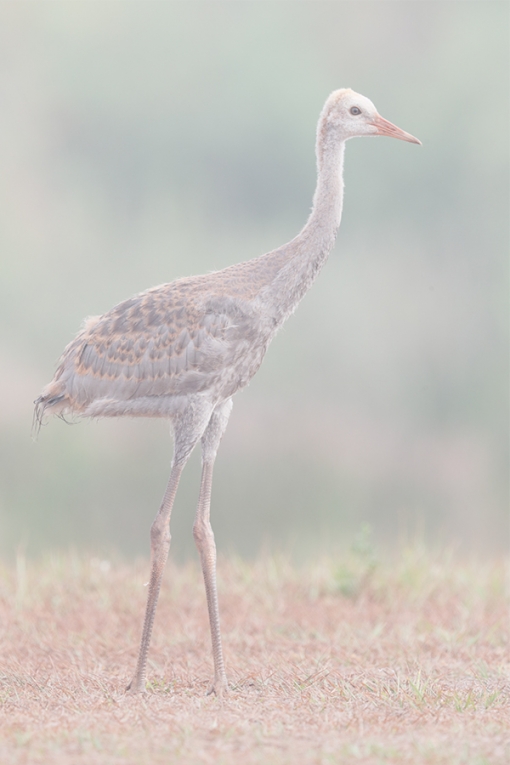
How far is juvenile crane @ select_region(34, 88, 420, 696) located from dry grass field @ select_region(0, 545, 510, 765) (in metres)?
0.76

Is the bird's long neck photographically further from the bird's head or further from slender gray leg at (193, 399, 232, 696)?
slender gray leg at (193, 399, 232, 696)

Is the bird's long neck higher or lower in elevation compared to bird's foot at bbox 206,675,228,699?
higher

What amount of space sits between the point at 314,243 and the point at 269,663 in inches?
125

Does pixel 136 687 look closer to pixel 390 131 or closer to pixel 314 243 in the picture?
pixel 314 243

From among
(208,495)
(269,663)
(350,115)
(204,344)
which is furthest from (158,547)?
(350,115)

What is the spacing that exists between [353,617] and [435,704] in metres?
3.44

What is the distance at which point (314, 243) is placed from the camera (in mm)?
7039

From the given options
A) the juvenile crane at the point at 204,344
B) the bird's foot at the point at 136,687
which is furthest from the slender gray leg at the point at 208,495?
the bird's foot at the point at 136,687

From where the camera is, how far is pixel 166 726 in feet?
17.8

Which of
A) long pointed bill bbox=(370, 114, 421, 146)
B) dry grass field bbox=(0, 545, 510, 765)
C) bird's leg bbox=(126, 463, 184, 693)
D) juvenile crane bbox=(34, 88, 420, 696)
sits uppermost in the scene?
long pointed bill bbox=(370, 114, 421, 146)

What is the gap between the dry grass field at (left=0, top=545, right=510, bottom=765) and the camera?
5.09 meters

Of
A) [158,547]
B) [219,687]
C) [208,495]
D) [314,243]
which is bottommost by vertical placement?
[219,687]

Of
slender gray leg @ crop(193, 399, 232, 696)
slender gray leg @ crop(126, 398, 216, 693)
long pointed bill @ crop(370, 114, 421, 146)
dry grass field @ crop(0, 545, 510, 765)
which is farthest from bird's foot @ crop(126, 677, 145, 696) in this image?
long pointed bill @ crop(370, 114, 421, 146)

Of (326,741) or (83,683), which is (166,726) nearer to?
(326,741)
